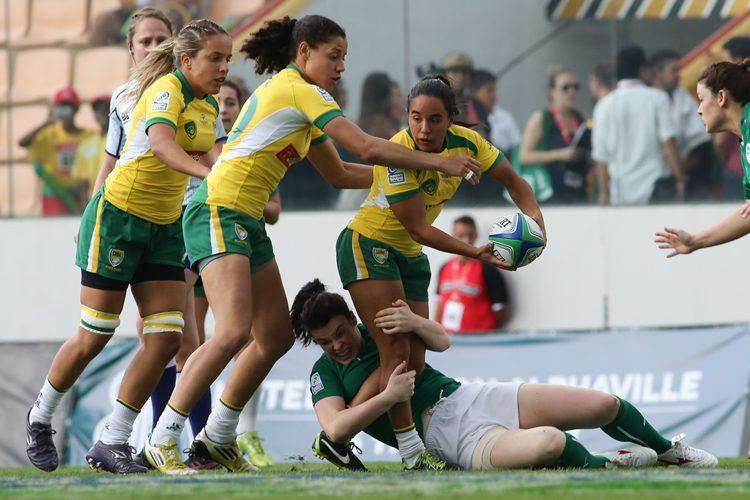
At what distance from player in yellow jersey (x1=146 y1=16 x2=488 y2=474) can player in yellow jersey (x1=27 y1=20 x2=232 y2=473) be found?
280mm

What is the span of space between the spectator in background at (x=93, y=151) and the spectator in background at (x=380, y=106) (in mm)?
2334

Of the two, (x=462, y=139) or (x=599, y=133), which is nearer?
(x=462, y=139)

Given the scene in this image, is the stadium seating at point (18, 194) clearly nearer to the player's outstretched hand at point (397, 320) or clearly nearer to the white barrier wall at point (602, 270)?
the white barrier wall at point (602, 270)

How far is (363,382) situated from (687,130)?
19.9 ft

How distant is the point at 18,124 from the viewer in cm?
1219

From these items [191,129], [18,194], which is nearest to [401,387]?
[191,129]

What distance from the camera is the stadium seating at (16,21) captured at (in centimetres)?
1219

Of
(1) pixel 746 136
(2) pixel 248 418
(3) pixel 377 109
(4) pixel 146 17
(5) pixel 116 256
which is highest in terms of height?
(4) pixel 146 17

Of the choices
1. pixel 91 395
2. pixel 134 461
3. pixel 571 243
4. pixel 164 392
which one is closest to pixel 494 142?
pixel 571 243

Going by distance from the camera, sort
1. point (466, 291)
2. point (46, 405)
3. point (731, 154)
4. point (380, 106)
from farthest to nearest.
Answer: point (380, 106), point (731, 154), point (466, 291), point (46, 405)

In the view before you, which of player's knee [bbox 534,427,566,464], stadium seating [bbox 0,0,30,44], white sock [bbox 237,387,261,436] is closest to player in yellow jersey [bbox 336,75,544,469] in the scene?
player's knee [bbox 534,427,566,464]

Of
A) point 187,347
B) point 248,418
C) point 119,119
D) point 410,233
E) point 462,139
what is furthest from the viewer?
point 248,418

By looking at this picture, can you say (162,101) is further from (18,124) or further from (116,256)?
(18,124)

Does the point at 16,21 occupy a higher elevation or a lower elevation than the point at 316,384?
higher
